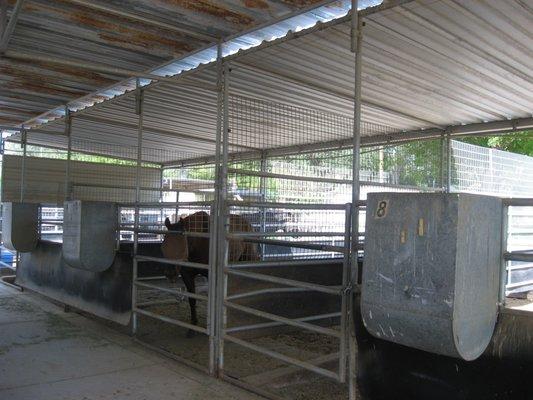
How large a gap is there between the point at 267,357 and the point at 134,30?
3242 mm

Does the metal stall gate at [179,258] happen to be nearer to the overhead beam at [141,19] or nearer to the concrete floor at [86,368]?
the concrete floor at [86,368]

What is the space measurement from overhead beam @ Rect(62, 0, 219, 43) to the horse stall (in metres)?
0.20

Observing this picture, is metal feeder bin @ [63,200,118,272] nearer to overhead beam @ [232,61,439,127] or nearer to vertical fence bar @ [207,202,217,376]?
vertical fence bar @ [207,202,217,376]

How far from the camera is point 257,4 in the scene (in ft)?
12.0

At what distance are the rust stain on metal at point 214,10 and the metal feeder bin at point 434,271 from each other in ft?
6.69

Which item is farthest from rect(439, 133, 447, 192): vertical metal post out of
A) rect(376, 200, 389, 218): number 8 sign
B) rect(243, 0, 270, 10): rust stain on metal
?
rect(376, 200, 389, 218): number 8 sign

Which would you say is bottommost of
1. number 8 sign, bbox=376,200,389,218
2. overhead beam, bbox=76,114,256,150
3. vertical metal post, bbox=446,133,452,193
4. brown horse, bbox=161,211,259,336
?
brown horse, bbox=161,211,259,336

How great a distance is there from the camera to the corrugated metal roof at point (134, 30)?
378 cm

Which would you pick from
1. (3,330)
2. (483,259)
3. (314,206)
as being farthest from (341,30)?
(3,330)

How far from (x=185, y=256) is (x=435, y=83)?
3222 mm

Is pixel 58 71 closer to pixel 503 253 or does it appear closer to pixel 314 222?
pixel 314 222

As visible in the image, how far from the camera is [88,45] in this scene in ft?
15.9

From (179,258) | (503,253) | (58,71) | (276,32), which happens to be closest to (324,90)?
(276,32)

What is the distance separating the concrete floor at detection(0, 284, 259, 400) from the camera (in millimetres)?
3676
